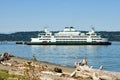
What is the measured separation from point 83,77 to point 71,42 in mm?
158621

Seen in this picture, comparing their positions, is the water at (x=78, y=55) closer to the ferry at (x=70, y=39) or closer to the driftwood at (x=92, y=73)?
the driftwood at (x=92, y=73)

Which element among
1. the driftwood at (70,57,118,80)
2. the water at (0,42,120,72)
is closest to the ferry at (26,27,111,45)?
the water at (0,42,120,72)

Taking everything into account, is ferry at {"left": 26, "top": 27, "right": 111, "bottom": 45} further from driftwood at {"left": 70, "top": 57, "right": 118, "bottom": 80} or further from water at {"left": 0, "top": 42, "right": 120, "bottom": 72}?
driftwood at {"left": 70, "top": 57, "right": 118, "bottom": 80}

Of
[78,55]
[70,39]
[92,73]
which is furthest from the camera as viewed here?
[70,39]

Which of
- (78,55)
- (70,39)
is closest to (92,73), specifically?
(78,55)

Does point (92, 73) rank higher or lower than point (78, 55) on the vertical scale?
higher

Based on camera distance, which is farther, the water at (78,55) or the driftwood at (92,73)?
the water at (78,55)

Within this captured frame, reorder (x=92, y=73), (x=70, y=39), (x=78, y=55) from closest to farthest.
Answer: (x=92, y=73)
(x=78, y=55)
(x=70, y=39)

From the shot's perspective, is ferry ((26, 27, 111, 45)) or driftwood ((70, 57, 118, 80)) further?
ferry ((26, 27, 111, 45))

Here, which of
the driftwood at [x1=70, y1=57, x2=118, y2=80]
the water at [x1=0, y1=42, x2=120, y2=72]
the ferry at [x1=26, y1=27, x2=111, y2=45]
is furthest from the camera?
the ferry at [x1=26, y1=27, x2=111, y2=45]

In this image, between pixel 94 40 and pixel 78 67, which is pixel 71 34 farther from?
pixel 78 67

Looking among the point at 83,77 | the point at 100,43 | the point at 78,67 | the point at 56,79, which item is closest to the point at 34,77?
the point at 56,79

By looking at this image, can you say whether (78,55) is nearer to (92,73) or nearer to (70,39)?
(92,73)

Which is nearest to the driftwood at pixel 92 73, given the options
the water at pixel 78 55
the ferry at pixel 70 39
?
the water at pixel 78 55
